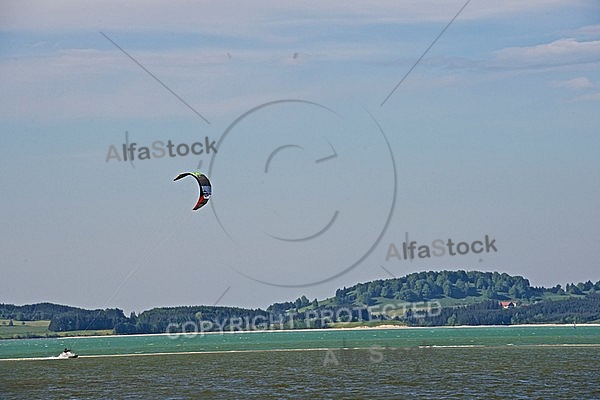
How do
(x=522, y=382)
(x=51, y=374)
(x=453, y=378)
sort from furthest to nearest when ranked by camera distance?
(x=51, y=374), (x=453, y=378), (x=522, y=382)

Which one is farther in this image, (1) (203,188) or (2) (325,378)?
(2) (325,378)

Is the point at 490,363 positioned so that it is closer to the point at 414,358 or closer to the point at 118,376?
the point at 414,358

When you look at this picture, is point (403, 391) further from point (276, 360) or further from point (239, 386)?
point (276, 360)

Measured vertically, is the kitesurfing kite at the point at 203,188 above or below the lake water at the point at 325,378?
above

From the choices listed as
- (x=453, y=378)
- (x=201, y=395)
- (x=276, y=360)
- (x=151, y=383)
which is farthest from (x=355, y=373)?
(x=276, y=360)

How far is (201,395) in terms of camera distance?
81.4 metres

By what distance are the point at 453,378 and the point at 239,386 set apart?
60.5 feet

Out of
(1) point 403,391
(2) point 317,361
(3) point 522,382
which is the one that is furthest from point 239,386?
(2) point 317,361

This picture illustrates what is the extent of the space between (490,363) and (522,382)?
3128cm

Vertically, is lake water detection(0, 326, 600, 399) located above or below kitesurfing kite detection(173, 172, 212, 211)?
below

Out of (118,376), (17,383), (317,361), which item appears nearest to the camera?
(17,383)

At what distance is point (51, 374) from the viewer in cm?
11756

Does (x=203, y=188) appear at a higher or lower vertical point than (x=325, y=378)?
higher

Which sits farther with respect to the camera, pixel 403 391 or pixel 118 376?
pixel 118 376
